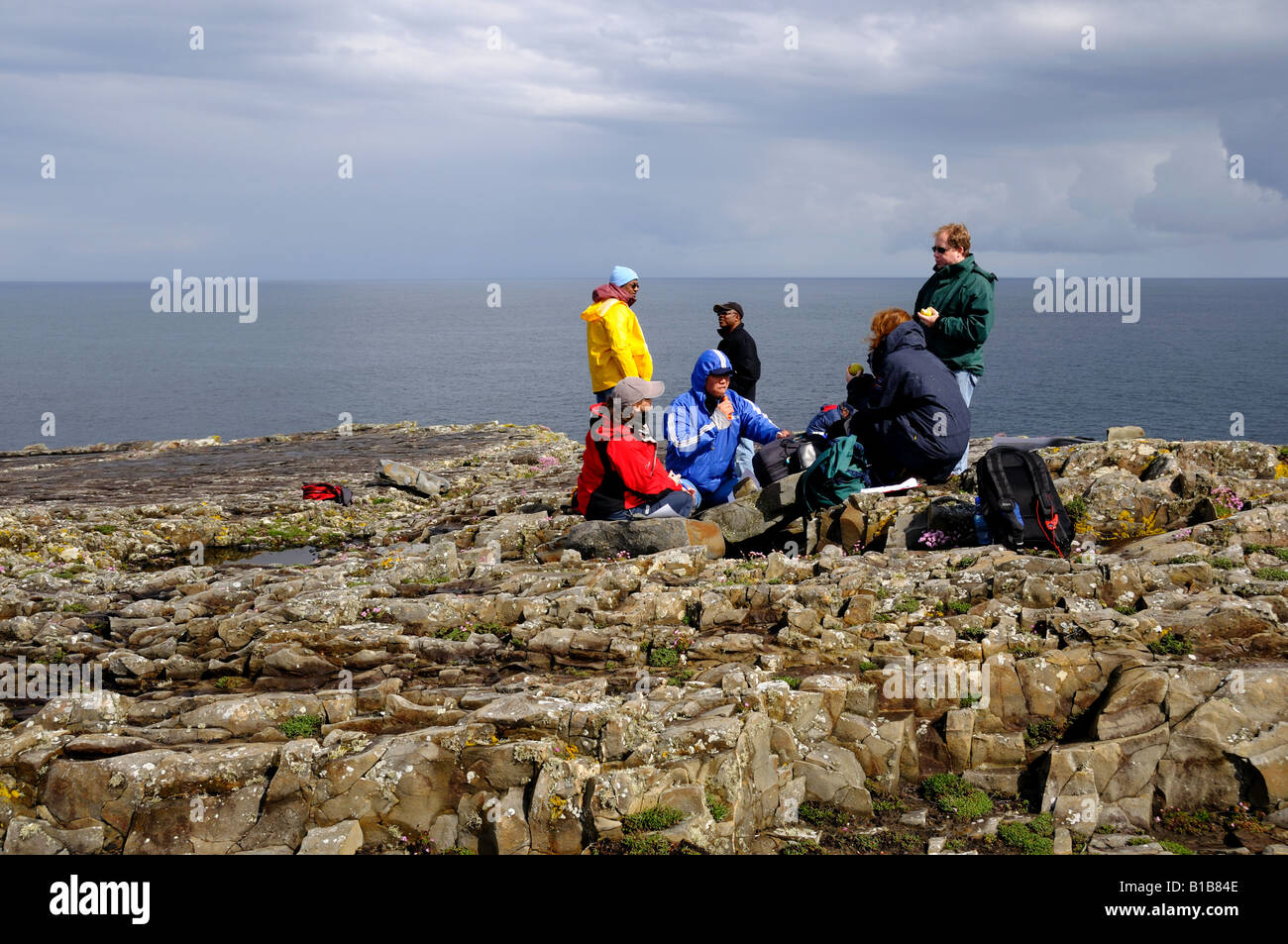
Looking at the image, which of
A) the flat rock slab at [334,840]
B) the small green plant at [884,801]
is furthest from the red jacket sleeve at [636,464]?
the flat rock slab at [334,840]

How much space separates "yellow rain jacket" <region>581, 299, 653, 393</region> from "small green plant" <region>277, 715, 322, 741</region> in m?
8.77

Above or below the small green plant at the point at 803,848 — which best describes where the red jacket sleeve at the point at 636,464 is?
above

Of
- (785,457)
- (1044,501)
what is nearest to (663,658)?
(1044,501)

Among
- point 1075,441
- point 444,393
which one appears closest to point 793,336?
point 444,393

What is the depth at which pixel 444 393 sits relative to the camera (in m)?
98.7

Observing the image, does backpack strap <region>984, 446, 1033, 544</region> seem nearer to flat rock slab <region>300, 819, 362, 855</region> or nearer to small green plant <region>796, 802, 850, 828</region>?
small green plant <region>796, 802, 850, 828</region>

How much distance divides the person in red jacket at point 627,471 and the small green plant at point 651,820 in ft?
25.6

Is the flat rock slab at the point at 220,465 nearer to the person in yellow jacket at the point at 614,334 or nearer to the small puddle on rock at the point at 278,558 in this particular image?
the small puddle on rock at the point at 278,558

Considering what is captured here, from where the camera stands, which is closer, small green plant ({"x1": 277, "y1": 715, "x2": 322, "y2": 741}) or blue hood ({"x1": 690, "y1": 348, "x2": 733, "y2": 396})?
small green plant ({"x1": 277, "y1": 715, "x2": 322, "y2": 741})

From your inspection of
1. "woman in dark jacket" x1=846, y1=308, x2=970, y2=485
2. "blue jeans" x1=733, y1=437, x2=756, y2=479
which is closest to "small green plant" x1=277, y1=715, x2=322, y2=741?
"woman in dark jacket" x1=846, y1=308, x2=970, y2=485

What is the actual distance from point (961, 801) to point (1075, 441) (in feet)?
39.1

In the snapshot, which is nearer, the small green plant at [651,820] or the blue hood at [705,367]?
the small green plant at [651,820]

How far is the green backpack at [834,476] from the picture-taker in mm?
15117

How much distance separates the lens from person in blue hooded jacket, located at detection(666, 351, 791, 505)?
53.3ft
